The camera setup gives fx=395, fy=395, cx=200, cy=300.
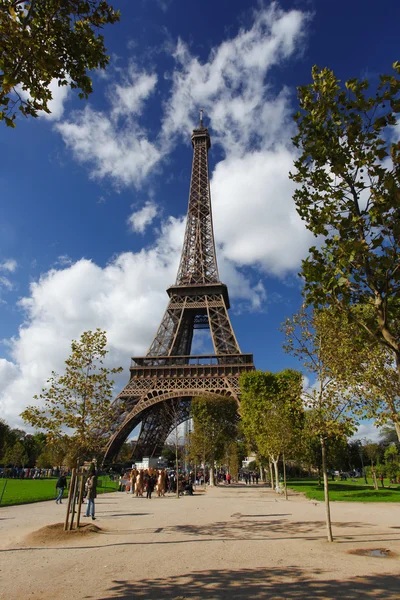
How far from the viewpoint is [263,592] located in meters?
6.25

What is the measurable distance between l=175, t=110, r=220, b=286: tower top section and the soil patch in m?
52.1

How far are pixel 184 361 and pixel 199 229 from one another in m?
25.7

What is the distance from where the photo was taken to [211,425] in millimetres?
43781

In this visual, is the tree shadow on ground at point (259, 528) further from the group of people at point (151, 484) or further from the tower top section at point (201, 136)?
the tower top section at point (201, 136)

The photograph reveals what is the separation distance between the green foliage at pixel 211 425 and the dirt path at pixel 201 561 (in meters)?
28.8

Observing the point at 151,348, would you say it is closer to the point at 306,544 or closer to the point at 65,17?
the point at 306,544

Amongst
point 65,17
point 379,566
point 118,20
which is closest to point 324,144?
point 118,20

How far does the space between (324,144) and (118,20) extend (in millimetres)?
3854

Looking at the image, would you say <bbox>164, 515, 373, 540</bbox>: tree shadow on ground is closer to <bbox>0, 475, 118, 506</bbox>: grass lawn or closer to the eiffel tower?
<bbox>0, 475, 118, 506</bbox>: grass lawn

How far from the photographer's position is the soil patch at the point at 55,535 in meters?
10.5

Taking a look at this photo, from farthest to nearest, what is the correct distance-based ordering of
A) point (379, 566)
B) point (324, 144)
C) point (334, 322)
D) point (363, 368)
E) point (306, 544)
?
point (363, 368) < point (334, 322) < point (306, 544) < point (379, 566) < point (324, 144)

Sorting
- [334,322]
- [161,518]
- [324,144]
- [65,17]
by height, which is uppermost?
[65,17]

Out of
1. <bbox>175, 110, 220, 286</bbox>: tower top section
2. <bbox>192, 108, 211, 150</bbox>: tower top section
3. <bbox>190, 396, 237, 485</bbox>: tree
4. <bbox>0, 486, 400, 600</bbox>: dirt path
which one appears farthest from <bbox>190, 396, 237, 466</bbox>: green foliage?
<bbox>192, 108, 211, 150</bbox>: tower top section

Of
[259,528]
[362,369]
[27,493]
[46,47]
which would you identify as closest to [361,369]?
[362,369]
